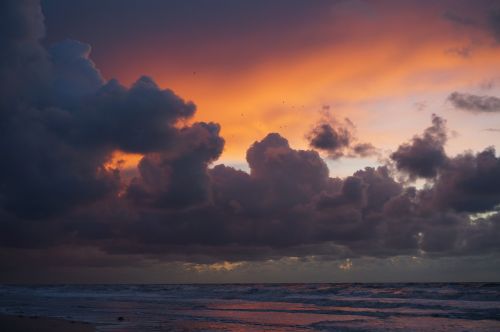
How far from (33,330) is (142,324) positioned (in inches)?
261

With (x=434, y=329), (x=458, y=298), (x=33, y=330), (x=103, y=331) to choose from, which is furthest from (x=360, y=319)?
(x=458, y=298)

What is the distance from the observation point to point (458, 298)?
205 ft

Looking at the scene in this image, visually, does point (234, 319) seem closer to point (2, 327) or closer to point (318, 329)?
point (318, 329)

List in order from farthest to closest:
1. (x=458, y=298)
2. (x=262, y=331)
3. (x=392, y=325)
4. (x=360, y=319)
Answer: (x=458, y=298) < (x=360, y=319) < (x=392, y=325) < (x=262, y=331)

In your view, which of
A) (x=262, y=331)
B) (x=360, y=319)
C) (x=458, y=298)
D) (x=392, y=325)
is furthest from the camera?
(x=458, y=298)

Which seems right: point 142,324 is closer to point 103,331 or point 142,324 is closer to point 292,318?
point 103,331

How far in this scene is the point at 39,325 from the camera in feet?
107

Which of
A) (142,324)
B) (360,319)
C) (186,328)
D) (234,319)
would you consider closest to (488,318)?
(360,319)

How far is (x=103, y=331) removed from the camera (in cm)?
2964

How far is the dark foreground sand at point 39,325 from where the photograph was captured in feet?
99.3

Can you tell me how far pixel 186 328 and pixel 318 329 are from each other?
25.7 feet

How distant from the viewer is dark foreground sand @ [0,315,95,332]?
30.3m

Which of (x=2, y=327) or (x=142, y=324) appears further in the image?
(x=142, y=324)

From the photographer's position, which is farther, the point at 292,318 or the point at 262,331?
the point at 292,318
